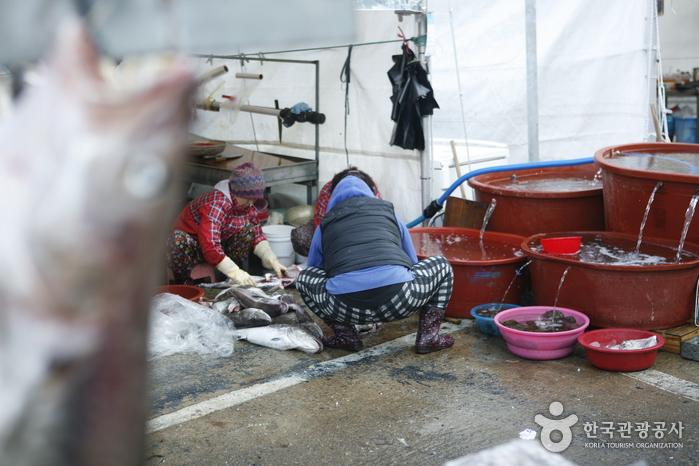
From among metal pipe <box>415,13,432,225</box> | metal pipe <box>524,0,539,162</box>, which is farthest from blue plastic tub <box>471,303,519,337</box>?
metal pipe <box>524,0,539,162</box>

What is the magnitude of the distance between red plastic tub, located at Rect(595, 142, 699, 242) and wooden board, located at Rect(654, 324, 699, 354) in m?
0.66

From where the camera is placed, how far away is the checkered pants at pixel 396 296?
15.8 feet

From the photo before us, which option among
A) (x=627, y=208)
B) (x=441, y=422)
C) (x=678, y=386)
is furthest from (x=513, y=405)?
(x=627, y=208)

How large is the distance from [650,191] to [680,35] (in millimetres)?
9438

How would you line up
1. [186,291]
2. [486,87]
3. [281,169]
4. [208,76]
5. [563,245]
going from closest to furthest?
[208,76]
[563,245]
[186,291]
[281,169]
[486,87]

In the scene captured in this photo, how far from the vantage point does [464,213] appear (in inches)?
261

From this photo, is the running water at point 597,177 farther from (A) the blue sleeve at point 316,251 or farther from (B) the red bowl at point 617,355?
(A) the blue sleeve at point 316,251

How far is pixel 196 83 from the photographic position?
0.98 metres

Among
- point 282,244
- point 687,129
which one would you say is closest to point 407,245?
point 282,244

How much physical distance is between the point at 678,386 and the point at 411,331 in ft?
6.27

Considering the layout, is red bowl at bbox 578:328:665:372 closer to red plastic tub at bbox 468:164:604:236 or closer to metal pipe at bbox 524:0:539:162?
red plastic tub at bbox 468:164:604:236

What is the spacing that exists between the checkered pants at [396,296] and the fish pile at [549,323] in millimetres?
526

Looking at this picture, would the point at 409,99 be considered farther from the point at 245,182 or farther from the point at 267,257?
the point at 267,257

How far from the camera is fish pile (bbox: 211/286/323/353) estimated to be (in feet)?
17.3
